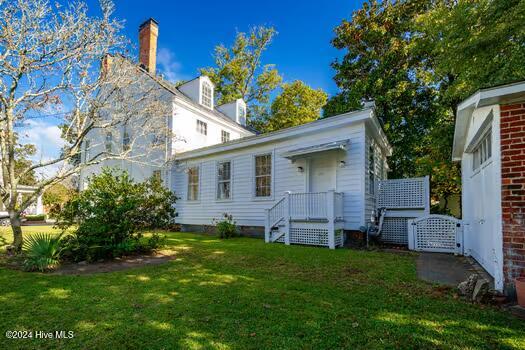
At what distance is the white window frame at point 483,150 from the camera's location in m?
4.72

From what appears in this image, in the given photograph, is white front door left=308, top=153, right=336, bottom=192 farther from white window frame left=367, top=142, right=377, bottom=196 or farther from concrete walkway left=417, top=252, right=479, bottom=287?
concrete walkway left=417, top=252, right=479, bottom=287

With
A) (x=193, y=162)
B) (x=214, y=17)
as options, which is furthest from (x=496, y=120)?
(x=214, y=17)

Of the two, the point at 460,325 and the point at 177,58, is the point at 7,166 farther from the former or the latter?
the point at 177,58

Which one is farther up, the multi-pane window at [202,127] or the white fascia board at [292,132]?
the multi-pane window at [202,127]

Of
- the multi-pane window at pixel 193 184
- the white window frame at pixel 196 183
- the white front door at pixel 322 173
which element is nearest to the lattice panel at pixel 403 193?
the white front door at pixel 322 173

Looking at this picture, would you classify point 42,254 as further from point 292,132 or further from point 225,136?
point 225,136

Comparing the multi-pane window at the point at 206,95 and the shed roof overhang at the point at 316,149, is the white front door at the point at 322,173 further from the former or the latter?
the multi-pane window at the point at 206,95

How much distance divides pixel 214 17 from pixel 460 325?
2020 centimetres

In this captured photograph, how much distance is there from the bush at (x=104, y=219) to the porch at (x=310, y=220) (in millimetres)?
4208

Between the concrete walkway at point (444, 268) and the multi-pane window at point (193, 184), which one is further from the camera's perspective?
the multi-pane window at point (193, 184)

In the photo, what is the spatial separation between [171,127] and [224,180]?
4333 mm

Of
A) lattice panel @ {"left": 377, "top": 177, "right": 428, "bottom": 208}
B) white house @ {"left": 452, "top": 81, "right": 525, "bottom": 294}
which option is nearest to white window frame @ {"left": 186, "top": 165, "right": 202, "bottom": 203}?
lattice panel @ {"left": 377, "top": 177, "right": 428, "bottom": 208}

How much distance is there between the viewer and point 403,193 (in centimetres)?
938

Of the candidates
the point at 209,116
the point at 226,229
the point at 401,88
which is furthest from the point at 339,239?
the point at 209,116
